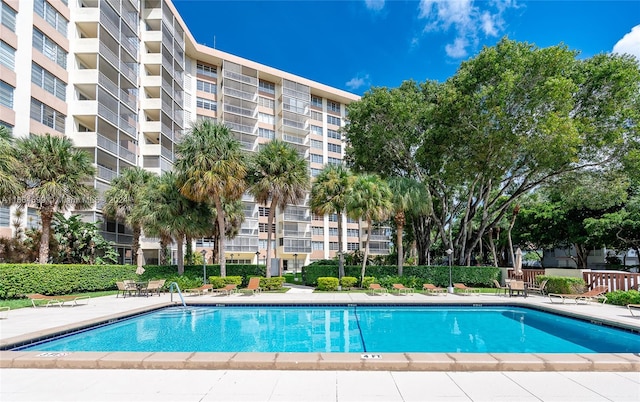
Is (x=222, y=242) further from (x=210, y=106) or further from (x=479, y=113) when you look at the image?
(x=210, y=106)

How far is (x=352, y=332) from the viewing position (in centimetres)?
1248

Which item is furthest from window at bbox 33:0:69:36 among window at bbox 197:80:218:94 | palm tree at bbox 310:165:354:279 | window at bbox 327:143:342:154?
window at bbox 327:143:342:154

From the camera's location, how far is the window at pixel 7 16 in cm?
2241

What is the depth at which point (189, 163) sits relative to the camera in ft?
74.5

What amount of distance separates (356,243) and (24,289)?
4467 centimetres

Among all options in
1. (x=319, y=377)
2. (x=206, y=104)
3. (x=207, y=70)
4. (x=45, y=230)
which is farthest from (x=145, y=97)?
(x=319, y=377)

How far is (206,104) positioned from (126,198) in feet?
91.1

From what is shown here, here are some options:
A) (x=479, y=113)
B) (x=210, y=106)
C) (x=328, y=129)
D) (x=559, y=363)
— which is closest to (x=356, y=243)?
(x=328, y=129)

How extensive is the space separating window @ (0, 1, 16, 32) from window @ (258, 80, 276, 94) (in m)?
34.2

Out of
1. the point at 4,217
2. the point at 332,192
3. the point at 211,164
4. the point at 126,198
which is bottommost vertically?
the point at 4,217

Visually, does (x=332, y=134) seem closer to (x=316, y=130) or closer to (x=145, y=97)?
(x=316, y=130)

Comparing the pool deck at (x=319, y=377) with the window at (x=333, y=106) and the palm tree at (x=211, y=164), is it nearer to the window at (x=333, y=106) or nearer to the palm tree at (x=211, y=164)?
the palm tree at (x=211, y=164)

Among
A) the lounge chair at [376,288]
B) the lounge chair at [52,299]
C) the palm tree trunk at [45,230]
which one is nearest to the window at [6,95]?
the palm tree trunk at [45,230]

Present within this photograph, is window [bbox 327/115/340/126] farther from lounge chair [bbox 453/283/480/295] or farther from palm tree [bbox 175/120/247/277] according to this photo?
lounge chair [bbox 453/283/480/295]
